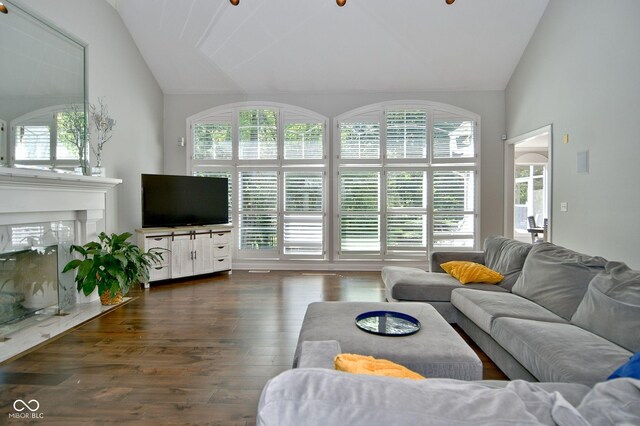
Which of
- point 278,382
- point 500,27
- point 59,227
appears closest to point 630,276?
point 278,382

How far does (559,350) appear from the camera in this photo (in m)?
1.85

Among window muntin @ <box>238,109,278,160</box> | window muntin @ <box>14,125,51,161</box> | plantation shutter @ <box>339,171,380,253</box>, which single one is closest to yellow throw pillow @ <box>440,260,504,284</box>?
plantation shutter @ <box>339,171,380,253</box>

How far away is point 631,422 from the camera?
2.60ft

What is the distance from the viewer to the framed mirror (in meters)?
3.04

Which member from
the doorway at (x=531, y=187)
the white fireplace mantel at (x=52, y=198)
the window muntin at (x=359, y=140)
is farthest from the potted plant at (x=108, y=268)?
the doorway at (x=531, y=187)

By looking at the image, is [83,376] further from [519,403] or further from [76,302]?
[519,403]

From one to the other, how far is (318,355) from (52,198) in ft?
11.5

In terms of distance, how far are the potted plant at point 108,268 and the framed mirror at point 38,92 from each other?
0.97 meters

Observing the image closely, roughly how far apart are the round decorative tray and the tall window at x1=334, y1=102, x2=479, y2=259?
3526 millimetres

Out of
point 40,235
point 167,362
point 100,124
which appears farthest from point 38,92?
point 167,362

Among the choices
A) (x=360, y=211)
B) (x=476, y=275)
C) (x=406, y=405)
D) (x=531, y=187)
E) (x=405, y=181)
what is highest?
(x=531, y=187)

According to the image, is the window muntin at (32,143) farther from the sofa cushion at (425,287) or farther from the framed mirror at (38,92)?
the sofa cushion at (425,287)

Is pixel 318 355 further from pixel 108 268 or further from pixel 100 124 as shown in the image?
pixel 100 124

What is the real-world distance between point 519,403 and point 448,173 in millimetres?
5554
